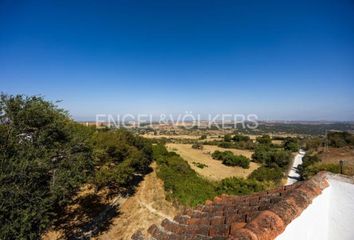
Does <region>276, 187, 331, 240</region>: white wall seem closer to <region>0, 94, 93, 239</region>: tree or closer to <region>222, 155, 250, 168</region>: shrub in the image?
<region>0, 94, 93, 239</region>: tree

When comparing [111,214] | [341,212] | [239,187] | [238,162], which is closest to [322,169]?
[239,187]

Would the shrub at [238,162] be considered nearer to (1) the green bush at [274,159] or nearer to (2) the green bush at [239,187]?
(1) the green bush at [274,159]

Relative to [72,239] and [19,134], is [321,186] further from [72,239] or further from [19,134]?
[72,239]

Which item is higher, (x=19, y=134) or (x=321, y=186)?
(x=19, y=134)

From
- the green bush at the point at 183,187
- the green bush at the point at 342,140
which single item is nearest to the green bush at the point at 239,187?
the green bush at the point at 183,187

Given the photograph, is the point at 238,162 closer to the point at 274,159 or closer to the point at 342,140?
the point at 274,159

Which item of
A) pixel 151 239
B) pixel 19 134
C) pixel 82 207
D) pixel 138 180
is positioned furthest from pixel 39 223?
pixel 138 180
